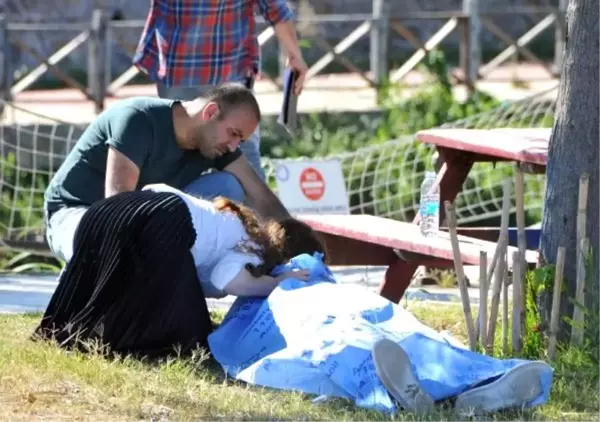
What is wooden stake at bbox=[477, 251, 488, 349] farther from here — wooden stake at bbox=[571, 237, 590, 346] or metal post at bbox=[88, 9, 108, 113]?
metal post at bbox=[88, 9, 108, 113]

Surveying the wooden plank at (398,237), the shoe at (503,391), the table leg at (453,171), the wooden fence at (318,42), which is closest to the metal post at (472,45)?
the wooden fence at (318,42)

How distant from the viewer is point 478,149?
5.68 metres

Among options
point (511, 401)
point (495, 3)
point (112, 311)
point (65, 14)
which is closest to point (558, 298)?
point (511, 401)

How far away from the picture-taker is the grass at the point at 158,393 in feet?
14.0

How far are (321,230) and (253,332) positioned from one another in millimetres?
1187

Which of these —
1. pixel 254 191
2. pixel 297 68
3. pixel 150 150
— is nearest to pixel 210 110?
pixel 150 150

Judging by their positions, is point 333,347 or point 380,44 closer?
point 333,347

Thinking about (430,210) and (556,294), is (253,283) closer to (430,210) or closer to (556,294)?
(556,294)

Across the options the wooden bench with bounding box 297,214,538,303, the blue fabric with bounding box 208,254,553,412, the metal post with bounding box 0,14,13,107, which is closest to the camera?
the blue fabric with bounding box 208,254,553,412

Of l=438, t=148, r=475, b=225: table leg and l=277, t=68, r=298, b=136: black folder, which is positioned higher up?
l=277, t=68, r=298, b=136: black folder

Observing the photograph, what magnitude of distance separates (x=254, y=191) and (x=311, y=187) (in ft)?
7.43

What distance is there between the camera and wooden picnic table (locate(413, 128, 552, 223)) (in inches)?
215

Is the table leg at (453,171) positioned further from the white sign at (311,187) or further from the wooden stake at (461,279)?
the white sign at (311,187)

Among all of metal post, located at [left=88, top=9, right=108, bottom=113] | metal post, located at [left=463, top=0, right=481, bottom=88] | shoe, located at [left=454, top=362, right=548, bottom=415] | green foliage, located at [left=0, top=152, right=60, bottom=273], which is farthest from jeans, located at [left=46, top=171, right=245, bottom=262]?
metal post, located at [left=463, top=0, right=481, bottom=88]
